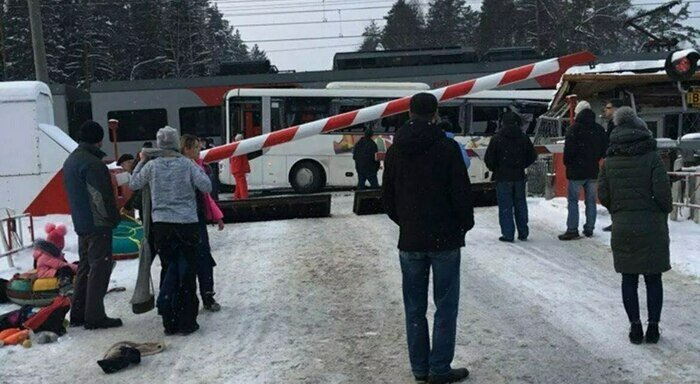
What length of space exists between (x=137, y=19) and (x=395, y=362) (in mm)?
60786

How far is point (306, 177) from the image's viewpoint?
20.1m

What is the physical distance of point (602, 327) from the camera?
557cm

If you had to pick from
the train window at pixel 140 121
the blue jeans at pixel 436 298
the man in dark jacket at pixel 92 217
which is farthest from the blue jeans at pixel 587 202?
the train window at pixel 140 121

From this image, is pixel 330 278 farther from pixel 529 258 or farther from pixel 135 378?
pixel 135 378

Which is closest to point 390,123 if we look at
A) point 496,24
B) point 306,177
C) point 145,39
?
point 306,177

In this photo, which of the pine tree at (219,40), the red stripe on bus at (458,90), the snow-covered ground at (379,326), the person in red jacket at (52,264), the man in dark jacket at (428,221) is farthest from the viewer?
Result: the pine tree at (219,40)

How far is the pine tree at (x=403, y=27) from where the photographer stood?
2699 inches

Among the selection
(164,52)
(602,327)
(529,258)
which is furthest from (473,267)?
(164,52)

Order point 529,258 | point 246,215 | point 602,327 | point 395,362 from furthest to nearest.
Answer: point 246,215 → point 529,258 → point 602,327 → point 395,362

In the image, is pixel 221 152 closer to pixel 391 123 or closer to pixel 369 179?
pixel 369 179

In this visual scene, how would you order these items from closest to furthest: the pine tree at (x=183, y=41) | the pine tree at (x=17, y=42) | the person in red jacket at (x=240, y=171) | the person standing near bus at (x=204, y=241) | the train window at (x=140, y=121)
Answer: the person standing near bus at (x=204, y=241) < the person in red jacket at (x=240, y=171) < the train window at (x=140, y=121) < the pine tree at (x=17, y=42) < the pine tree at (x=183, y=41)

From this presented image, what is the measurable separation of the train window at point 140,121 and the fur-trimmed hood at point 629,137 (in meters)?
20.9

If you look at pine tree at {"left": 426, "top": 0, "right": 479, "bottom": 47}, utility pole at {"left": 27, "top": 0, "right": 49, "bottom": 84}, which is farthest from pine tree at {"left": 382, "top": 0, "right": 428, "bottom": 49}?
utility pole at {"left": 27, "top": 0, "right": 49, "bottom": 84}

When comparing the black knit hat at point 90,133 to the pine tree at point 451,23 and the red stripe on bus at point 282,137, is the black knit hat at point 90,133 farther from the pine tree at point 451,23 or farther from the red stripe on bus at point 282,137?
the pine tree at point 451,23
